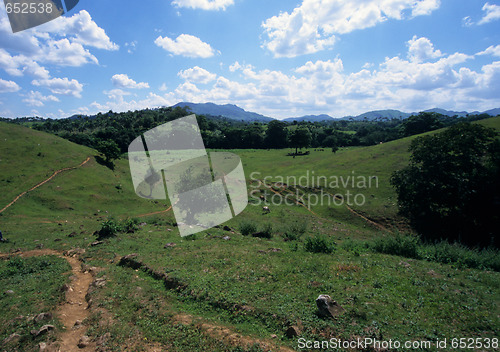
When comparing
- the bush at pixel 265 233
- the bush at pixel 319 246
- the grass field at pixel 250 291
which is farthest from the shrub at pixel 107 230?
the bush at pixel 319 246

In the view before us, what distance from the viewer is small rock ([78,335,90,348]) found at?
7.42 metres

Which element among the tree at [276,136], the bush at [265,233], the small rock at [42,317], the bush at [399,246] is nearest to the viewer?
the small rock at [42,317]

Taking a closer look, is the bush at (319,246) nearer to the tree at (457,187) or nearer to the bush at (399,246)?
the bush at (399,246)

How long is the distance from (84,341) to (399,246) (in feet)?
53.8

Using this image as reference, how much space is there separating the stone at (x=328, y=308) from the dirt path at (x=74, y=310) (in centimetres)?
682

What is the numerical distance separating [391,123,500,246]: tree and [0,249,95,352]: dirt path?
3111cm

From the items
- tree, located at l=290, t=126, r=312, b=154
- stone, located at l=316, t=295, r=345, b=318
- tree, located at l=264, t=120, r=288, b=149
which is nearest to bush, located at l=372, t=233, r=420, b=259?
stone, located at l=316, t=295, r=345, b=318

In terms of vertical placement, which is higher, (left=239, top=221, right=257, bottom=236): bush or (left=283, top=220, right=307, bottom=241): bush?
(left=239, top=221, right=257, bottom=236): bush

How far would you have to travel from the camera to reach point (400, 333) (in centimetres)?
711

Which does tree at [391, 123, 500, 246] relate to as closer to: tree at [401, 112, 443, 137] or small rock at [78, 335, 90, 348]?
small rock at [78, 335, 90, 348]

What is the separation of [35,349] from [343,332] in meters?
8.62

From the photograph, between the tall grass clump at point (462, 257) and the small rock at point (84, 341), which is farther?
the tall grass clump at point (462, 257)

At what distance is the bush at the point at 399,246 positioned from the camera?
15338 millimetres

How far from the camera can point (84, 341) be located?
752 cm
